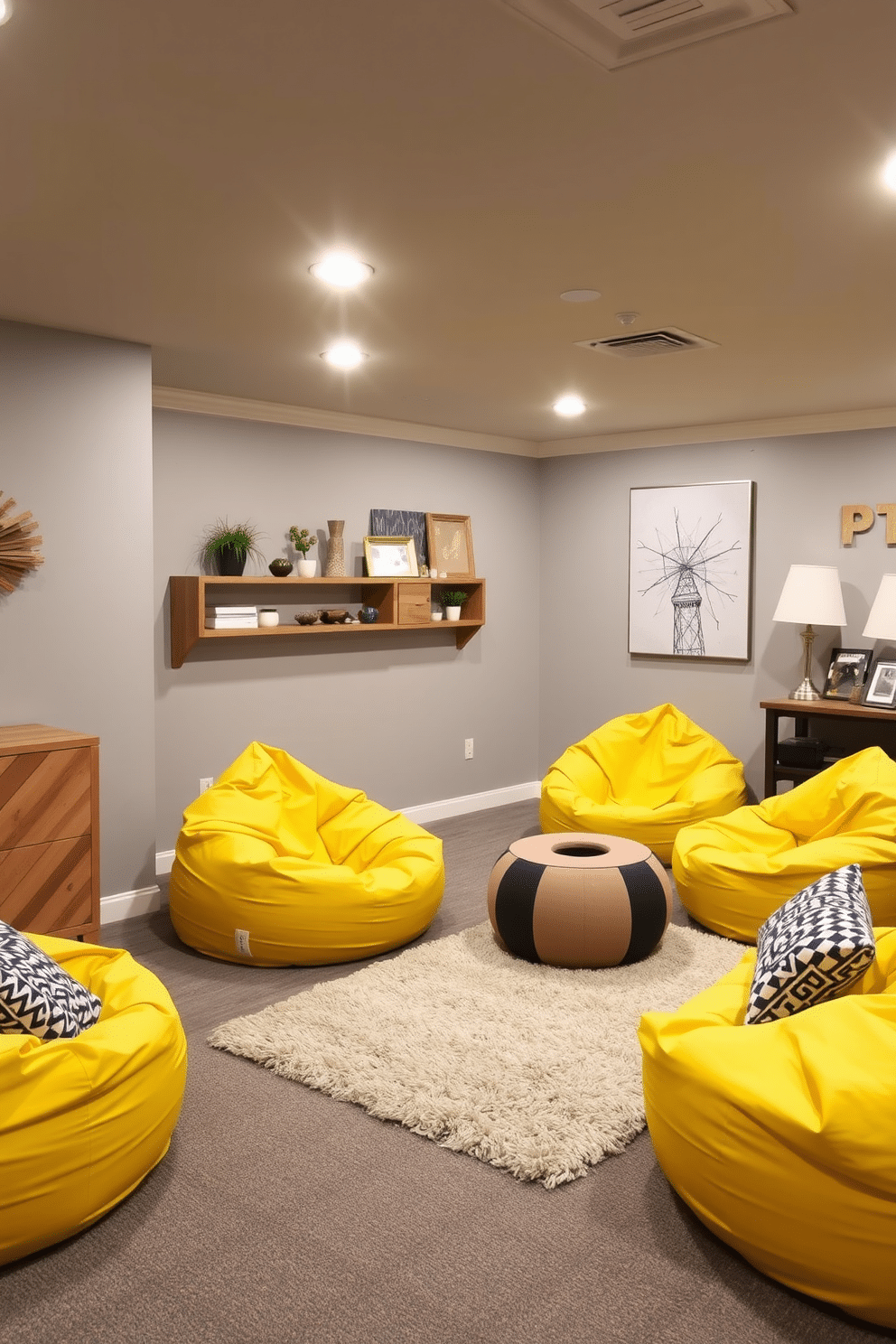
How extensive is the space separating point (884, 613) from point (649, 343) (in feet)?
6.76

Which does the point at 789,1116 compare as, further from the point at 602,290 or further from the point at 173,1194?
the point at 602,290

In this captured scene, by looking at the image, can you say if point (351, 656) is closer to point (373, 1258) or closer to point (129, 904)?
point (129, 904)

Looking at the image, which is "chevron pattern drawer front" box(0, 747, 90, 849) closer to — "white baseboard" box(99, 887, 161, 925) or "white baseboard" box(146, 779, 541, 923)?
"white baseboard" box(99, 887, 161, 925)

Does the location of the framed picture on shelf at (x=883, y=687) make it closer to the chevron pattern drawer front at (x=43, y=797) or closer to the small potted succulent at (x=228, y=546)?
the small potted succulent at (x=228, y=546)

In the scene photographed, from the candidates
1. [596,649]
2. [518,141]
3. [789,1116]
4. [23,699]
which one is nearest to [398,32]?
A: [518,141]

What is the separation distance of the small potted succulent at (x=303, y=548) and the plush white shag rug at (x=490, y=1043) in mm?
2251

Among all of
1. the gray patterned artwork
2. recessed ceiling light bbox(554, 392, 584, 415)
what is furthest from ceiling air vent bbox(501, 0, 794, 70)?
the gray patterned artwork

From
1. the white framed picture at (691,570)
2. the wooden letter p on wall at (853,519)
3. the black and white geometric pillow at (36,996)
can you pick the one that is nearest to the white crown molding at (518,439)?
the white framed picture at (691,570)

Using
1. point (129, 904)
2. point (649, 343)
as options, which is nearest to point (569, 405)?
point (649, 343)

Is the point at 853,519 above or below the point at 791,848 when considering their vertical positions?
above

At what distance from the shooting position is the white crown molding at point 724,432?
5867 millimetres

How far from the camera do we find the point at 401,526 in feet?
20.7

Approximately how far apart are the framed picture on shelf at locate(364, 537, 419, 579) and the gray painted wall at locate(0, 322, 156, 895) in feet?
5.91

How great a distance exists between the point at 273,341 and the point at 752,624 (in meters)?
3.49
